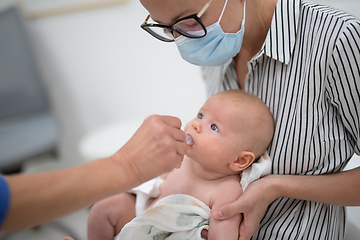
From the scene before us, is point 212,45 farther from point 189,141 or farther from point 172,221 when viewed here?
point 172,221

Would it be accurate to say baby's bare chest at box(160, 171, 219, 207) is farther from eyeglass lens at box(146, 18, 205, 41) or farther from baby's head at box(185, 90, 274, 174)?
eyeglass lens at box(146, 18, 205, 41)

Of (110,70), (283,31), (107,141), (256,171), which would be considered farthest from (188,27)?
(110,70)

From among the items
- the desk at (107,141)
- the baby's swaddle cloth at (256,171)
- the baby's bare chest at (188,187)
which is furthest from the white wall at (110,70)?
the baby's swaddle cloth at (256,171)

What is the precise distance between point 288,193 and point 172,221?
39cm

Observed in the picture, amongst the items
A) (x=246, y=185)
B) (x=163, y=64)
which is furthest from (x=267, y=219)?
(x=163, y=64)

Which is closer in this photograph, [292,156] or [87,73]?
[292,156]

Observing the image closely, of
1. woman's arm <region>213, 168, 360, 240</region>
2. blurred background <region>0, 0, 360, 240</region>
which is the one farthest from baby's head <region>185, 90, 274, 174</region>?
blurred background <region>0, 0, 360, 240</region>

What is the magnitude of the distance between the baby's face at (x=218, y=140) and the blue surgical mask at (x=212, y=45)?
6.5 inches

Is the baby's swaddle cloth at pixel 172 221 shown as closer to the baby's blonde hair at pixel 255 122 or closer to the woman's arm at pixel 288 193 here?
the woman's arm at pixel 288 193

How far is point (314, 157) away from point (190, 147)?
1.38ft

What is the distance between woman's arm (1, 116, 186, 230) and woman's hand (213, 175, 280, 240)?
0.86 feet

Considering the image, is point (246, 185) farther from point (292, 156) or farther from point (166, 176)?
point (166, 176)

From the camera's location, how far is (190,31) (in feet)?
3.54

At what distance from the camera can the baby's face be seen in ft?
3.73
